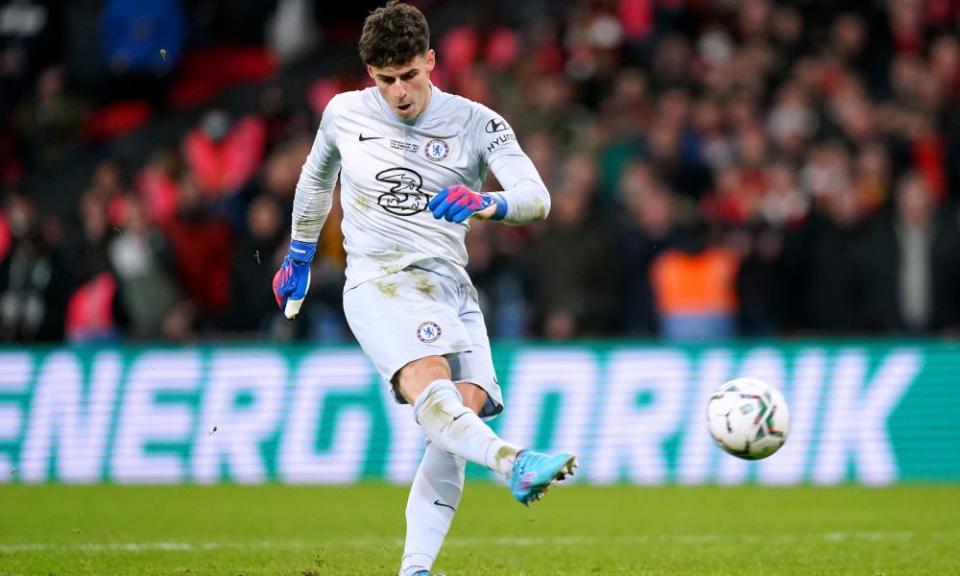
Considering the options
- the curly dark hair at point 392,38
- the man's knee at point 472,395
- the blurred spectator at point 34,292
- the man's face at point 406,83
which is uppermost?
the curly dark hair at point 392,38

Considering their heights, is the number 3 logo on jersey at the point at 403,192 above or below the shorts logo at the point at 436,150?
below

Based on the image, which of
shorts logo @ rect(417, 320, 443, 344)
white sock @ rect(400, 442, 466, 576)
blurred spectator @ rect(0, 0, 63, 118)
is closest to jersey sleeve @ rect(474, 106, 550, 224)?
shorts logo @ rect(417, 320, 443, 344)

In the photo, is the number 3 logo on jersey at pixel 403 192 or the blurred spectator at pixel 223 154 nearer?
the number 3 logo on jersey at pixel 403 192

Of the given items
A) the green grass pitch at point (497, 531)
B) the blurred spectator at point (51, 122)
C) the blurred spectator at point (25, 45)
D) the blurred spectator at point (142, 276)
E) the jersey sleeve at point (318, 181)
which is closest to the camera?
the jersey sleeve at point (318, 181)

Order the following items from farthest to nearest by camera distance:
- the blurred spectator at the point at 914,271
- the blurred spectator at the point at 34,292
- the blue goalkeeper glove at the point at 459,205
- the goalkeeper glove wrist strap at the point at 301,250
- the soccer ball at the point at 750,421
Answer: the blurred spectator at the point at 34,292
the blurred spectator at the point at 914,271
the soccer ball at the point at 750,421
the goalkeeper glove wrist strap at the point at 301,250
the blue goalkeeper glove at the point at 459,205

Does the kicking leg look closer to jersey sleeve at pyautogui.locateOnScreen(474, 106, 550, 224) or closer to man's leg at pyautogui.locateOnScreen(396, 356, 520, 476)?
man's leg at pyautogui.locateOnScreen(396, 356, 520, 476)

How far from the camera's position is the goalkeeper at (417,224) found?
652cm

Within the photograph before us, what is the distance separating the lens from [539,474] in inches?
227

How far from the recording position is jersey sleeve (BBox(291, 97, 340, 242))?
6.97 metres

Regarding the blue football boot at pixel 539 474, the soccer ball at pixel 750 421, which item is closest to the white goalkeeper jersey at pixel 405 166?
the blue football boot at pixel 539 474

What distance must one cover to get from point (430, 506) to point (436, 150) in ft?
4.99

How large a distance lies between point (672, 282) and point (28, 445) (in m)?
5.75

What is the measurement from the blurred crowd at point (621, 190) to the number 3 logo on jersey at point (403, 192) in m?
7.30

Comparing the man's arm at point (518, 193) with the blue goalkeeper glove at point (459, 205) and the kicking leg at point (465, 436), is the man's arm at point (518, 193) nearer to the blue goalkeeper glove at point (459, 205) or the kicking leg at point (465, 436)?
the blue goalkeeper glove at point (459, 205)
